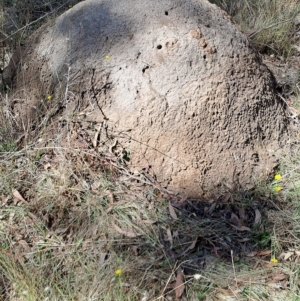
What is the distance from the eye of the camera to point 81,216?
264cm

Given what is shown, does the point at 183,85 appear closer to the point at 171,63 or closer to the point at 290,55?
the point at 171,63

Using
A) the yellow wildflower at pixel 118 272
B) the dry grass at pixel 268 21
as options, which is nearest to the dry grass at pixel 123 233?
the yellow wildflower at pixel 118 272

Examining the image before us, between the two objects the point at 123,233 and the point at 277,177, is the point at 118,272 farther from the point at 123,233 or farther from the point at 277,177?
the point at 277,177

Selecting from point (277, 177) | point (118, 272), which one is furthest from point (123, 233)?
point (277, 177)

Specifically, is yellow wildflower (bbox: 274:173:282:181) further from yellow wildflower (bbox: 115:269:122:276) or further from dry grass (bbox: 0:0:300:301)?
yellow wildflower (bbox: 115:269:122:276)

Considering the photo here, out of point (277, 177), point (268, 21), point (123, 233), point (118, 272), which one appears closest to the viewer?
point (118, 272)

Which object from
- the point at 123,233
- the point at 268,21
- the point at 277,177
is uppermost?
the point at 123,233

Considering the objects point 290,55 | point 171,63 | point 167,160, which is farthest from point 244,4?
point 167,160

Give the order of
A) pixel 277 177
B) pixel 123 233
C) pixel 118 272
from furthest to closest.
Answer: pixel 277 177 → pixel 123 233 → pixel 118 272

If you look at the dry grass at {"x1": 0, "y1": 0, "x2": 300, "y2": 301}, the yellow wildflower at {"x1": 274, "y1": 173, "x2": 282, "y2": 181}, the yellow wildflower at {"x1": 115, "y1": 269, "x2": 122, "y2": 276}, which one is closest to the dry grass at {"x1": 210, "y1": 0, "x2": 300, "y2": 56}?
the dry grass at {"x1": 0, "y1": 0, "x2": 300, "y2": 301}

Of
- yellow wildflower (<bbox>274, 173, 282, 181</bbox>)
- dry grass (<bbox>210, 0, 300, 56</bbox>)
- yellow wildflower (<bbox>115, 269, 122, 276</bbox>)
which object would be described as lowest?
yellow wildflower (<bbox>274, 173, 282, 181</bbox>)

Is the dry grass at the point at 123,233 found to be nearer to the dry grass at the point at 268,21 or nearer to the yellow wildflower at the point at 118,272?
the yellow wildflower at the point at 118,272

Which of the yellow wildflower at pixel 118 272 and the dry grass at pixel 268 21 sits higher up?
the yellow wildflower at pixel 118 272

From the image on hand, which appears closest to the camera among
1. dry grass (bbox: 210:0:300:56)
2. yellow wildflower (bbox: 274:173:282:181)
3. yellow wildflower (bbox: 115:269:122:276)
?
yellow wildflower (bbox: 115:269:122:276)
